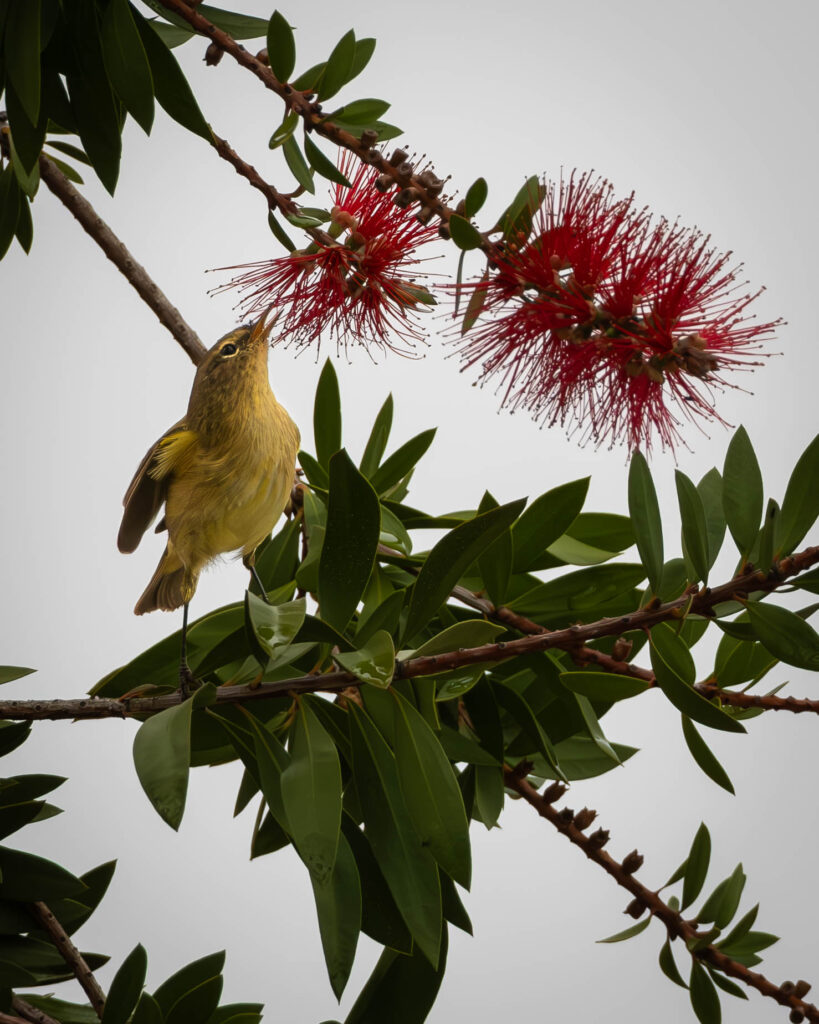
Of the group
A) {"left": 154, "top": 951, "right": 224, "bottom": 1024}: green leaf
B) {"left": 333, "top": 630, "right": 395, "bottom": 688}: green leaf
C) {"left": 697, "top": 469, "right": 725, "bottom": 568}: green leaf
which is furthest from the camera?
{"left": 154, "top": 951, "right": 224, "bottom": 1024}: green leaf

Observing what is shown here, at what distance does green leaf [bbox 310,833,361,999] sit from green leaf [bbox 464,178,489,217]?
457 mm

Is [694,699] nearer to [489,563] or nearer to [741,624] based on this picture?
[741,624]

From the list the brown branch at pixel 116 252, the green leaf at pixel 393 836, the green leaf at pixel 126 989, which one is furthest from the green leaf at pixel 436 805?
the brown branch at pixel 116 252

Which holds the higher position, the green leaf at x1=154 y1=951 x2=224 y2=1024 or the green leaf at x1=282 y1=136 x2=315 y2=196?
the green leaf at x1=282 y1=136 x2=315 y2=196

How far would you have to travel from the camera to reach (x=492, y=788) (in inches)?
26.8

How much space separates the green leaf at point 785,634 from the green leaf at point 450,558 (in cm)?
14

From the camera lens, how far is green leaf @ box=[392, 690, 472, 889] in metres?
0.53

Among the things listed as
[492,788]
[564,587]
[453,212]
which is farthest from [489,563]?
[453,212]

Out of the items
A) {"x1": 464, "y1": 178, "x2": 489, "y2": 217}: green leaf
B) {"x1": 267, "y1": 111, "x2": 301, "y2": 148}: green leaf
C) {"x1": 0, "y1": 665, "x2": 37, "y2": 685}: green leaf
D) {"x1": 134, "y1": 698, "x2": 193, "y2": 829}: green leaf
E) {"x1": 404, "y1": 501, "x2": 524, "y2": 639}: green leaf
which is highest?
{"x1": 267, "y1": 111, "x2": 301, "y2": 148}: green leaf

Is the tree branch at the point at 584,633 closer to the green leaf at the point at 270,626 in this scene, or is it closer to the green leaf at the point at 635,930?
the green leaf at the point at 270,626

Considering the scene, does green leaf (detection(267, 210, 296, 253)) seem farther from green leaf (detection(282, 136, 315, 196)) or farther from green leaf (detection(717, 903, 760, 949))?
green leaf (detection(717, 903, 760, 949))

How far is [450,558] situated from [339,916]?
0.22 metres

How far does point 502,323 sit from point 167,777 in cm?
47

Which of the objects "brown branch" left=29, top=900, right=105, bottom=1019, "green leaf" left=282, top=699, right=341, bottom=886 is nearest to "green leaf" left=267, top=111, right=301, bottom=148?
"green leaf" left=282, top=699, right=341, bottom=886
